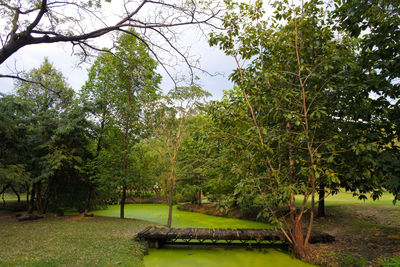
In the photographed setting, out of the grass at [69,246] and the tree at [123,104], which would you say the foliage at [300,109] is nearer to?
the grass at [69,246]

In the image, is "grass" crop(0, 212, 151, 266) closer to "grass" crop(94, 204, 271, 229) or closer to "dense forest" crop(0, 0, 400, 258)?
"dense forest" crop(0, 0, 400, 258)

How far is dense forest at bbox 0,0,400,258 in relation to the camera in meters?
4.45

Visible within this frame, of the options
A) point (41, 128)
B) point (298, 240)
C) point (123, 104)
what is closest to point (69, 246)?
point (298, 240)

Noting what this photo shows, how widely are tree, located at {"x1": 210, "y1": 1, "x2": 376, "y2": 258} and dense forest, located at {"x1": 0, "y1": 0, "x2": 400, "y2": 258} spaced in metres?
0.03

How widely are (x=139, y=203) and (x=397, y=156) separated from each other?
1796cm

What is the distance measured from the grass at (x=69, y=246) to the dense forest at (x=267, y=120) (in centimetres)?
217

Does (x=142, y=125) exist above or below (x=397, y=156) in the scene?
above

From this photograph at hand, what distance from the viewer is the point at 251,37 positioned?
5.75 metres

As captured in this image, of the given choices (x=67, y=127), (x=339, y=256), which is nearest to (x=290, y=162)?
(x=339, y=256)

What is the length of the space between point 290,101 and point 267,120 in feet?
5.03

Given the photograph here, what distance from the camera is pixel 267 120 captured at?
629cm

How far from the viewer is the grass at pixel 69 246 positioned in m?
4.61

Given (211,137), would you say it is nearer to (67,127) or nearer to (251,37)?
(251,37)

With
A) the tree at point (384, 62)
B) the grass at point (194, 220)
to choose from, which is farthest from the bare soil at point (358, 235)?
the grass at point (194, 220)
